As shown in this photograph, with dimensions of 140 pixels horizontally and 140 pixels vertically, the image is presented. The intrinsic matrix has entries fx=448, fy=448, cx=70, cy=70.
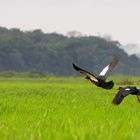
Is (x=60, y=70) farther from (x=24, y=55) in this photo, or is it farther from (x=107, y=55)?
(x=107, y=55)

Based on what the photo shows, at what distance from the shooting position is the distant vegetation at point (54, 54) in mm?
151375

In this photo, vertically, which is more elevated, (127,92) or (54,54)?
(127,92)

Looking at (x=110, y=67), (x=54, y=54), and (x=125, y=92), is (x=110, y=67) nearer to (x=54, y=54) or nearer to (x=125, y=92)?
(x=125, y=92)

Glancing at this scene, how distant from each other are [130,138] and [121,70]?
189 metres

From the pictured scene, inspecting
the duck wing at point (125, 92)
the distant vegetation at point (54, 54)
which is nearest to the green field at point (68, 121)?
the duck wing at point (125, 92)

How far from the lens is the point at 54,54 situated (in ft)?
520

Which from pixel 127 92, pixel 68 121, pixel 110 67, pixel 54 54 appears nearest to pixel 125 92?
pixel 127 92

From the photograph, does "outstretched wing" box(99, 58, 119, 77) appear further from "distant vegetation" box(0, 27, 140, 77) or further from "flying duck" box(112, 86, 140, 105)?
"distant vegetation" box(0, 27, 140, 77)

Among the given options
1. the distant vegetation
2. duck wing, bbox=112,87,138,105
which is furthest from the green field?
the distant vegetation

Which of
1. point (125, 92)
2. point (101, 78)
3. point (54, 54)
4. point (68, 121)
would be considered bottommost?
point (54, 54)

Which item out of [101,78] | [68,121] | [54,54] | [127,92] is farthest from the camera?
[54,54]

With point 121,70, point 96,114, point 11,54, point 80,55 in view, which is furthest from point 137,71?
point 96,114

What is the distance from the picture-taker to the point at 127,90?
11.7 ft

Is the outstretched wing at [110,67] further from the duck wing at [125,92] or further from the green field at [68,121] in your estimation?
the duck wing at [125,92]
